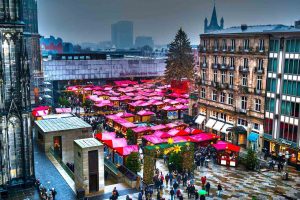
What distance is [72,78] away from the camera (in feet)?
344

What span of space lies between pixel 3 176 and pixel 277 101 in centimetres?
3345

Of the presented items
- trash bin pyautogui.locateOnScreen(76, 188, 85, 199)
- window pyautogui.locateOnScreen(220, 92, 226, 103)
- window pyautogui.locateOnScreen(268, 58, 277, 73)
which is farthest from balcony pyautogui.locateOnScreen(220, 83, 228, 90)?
trash bin pyautogui.locateOnScreen(76, 188, 85, 199)

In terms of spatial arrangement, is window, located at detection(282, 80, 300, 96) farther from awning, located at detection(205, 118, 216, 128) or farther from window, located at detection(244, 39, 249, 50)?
awning, located at detection(205, 118, 216, 128)

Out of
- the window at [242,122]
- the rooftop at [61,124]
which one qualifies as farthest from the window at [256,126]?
the rooftop at [61,124]

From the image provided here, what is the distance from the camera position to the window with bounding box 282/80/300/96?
40.1 metres

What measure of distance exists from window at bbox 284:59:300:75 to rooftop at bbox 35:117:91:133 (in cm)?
2600

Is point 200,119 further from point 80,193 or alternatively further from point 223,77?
point 80,193

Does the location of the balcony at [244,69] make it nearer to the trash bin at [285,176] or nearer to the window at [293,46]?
the window at [293,46]

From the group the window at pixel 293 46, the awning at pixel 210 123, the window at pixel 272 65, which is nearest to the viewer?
the window at pixel 293 46

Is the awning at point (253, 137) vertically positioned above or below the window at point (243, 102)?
below

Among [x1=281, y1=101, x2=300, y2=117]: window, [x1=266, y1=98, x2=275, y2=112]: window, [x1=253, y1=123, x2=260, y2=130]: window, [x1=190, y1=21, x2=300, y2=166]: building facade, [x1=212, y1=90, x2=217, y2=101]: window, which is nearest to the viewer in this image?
[x1=281, y1=101, x2=300, y2=117]: window

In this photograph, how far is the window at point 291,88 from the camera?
40062 mm

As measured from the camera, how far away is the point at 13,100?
2902 cm

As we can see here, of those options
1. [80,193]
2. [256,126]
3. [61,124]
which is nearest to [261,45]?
[256,126]
